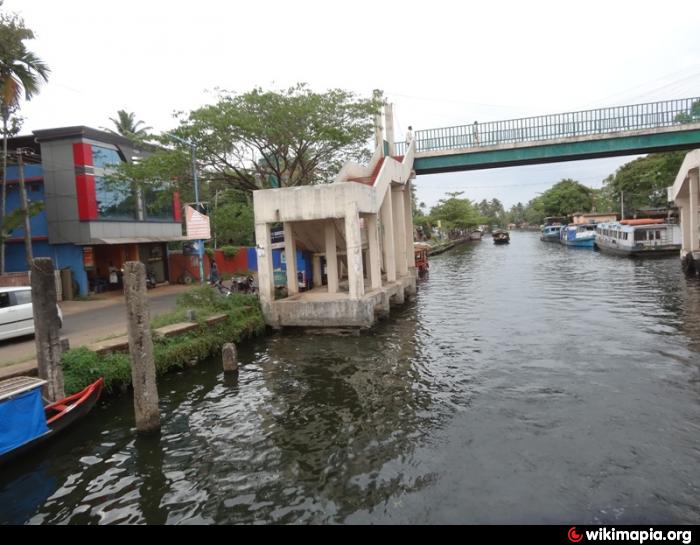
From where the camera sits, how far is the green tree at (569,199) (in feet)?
303

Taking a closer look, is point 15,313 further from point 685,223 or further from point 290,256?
point 685,223

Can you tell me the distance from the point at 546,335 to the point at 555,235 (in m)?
62.0

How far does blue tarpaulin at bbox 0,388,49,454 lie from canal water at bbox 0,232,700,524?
1.56ft

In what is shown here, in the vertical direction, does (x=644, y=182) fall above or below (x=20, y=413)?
above

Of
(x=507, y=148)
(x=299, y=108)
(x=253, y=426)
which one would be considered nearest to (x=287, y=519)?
(x=253, y=426)

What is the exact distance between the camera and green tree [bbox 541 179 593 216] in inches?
→ 3642

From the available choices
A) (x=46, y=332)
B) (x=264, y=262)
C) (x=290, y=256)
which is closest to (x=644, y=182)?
(x=290, y=256)

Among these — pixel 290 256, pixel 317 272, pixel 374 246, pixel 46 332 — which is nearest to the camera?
pixel 46 332

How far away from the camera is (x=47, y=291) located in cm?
1007

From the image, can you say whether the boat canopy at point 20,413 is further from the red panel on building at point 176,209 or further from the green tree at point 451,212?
the green tree at point 451,212

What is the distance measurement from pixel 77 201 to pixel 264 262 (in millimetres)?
11723

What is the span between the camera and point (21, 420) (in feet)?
28.2

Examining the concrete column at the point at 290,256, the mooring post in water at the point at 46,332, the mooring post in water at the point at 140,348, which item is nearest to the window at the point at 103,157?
the concrete column at the point at 290,256

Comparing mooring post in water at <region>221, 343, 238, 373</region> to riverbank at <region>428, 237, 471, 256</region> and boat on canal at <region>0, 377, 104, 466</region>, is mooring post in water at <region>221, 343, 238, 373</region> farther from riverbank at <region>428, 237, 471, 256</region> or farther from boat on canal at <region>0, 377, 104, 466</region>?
riverbank at <region>428, 237, 471, 256</region>
